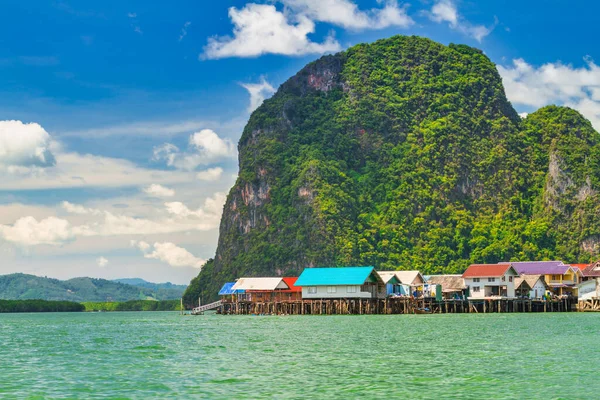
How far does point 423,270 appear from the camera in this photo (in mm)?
175750

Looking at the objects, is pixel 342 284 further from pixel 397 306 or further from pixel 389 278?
pixel 389 278

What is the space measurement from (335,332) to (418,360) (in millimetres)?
A: 23083

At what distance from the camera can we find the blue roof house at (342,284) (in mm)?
103062

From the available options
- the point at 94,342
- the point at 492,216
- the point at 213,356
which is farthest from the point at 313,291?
the point at 492,216

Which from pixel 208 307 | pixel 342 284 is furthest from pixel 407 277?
pixel 208 307

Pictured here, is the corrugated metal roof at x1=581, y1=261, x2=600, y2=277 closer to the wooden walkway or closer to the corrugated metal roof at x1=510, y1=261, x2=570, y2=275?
the corrugated metal roof at x1=510, y1=261, x2=570, y2=275

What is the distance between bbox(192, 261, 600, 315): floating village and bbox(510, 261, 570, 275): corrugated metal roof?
0.54ft

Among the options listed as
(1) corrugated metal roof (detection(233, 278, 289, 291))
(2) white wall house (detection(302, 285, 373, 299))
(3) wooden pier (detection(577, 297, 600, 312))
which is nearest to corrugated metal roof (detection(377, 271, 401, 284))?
(2) white wall house (detection(302, 285, 373, 299))

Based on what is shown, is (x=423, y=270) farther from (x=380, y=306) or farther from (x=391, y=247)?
(x=380, y=306)

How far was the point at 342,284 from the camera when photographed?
340 ft

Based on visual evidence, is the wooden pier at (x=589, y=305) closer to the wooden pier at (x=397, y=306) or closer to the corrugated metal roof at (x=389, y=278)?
the wooden pier at (x=397, y=306)

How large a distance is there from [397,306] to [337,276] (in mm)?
8452

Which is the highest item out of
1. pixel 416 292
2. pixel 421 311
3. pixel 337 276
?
pixel 337 276

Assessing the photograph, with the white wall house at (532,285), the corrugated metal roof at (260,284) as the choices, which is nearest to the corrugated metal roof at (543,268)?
the white wall house at (532,285)
